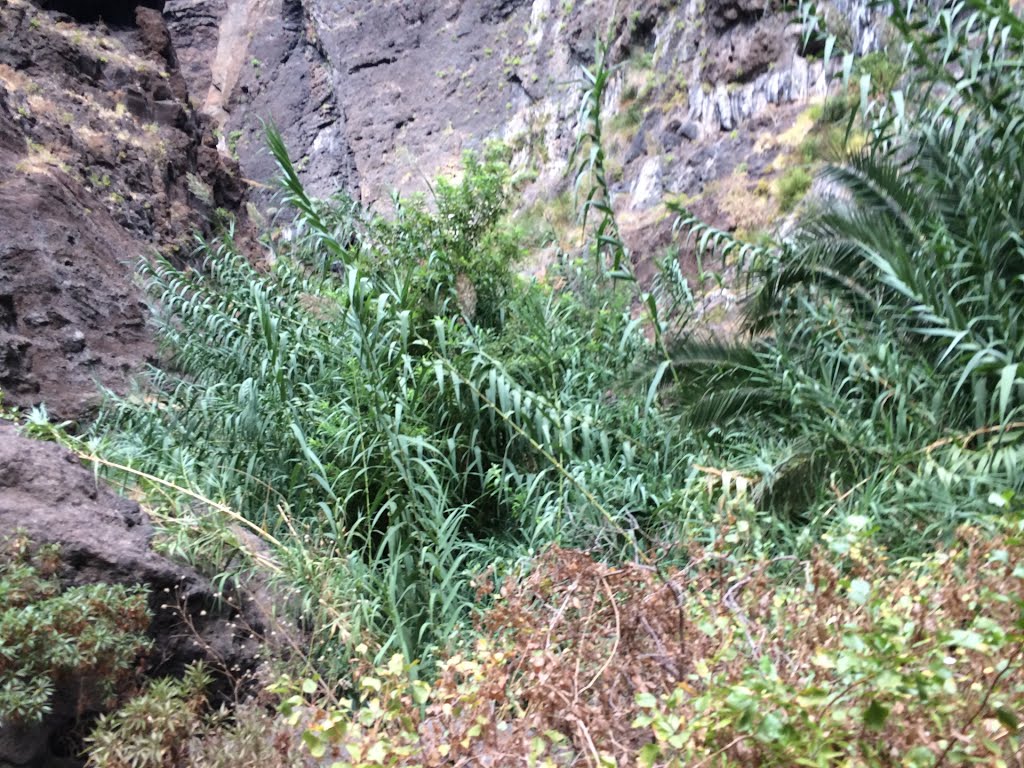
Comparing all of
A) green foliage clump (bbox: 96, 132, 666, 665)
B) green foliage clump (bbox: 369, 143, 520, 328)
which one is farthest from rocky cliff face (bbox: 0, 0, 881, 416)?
green foliage clump (bbox: 369, 143, 520, 328)

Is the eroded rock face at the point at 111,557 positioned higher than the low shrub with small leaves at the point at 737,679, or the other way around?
the low shrub with small leaves at the point at 737,679

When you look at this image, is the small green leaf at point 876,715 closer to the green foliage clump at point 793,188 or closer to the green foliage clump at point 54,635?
the green foliage clump at point 54,635

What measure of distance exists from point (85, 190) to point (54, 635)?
4.69 m

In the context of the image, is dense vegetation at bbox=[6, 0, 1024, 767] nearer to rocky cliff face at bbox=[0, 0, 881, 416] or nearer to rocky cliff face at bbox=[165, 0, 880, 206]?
rocky cliff face at bbox=[0, 0, 881, 416]

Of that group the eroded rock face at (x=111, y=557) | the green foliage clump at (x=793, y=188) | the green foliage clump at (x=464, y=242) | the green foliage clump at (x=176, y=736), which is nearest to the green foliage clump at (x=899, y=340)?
the green foliage clump at (x=464, y=242)

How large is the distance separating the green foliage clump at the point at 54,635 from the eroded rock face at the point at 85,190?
2.42 metres

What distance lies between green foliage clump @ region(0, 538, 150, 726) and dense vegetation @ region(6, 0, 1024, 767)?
0.15 metres

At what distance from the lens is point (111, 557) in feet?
8.93

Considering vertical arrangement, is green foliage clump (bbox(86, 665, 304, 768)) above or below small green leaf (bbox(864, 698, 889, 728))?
below

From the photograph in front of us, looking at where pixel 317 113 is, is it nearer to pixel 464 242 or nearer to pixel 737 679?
pixel 464 242

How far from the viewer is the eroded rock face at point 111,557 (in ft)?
8.76

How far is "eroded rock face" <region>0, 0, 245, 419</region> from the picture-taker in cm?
496

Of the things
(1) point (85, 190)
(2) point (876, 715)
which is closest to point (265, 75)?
(1) point (85, 190)

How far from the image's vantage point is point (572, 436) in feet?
12.9
